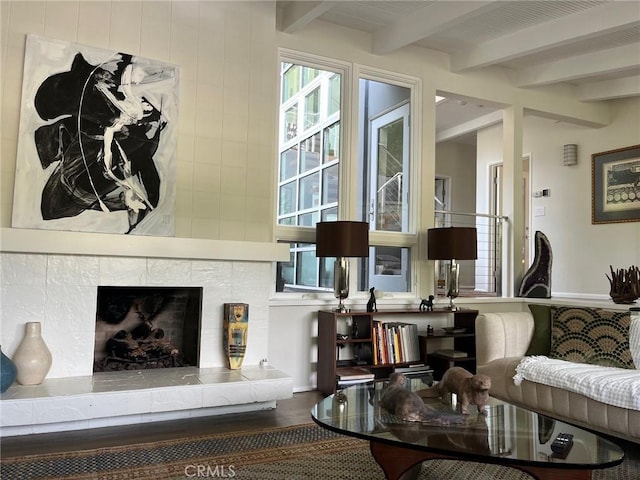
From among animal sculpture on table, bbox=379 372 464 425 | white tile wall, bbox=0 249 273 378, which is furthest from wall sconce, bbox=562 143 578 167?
animal sculpture on table, bbox=379 372 464 425

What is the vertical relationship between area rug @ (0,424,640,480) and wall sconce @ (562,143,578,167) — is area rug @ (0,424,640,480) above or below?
below

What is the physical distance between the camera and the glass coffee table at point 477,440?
1.73m

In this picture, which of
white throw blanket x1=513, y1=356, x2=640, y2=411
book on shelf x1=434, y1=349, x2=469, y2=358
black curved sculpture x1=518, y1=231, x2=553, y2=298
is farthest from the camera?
black curved sculpture x1=518, y1=231, x2=553, y2=298

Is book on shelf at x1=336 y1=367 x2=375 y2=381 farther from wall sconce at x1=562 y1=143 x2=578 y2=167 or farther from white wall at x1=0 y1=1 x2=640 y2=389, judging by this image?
wall sconce at x1=562 y1=143 x2=578 y2=167

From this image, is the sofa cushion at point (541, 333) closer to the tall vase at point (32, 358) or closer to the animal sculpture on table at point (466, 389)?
the animal sculpture on table at point (466, 389)

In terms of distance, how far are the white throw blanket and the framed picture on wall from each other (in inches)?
118

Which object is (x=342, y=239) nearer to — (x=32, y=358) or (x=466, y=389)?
(x=466, y=389)

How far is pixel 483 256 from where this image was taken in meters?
6.68

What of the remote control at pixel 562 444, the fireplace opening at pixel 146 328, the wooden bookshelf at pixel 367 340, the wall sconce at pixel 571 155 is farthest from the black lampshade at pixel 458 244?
the wall sconce at pixel 571 155

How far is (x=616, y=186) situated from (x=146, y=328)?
509 cm

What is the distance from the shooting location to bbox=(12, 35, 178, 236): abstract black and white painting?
3.16m

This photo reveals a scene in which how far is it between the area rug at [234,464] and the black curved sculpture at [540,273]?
102 inches

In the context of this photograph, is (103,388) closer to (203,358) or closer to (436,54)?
(203,358)

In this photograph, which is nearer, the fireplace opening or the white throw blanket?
the white throw blanket
